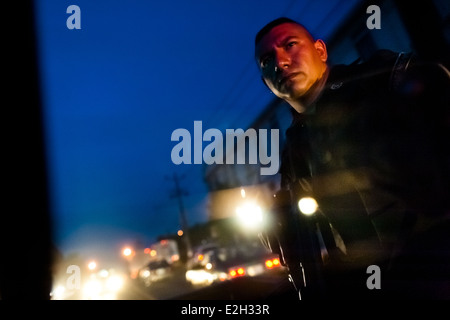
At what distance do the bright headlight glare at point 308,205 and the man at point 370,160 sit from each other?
44 millimetres

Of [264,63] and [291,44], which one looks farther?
[264,63]

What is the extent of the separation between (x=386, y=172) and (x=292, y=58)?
0.67 meters

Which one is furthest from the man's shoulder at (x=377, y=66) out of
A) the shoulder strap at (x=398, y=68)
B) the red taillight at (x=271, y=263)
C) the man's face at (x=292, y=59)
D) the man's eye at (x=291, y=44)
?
the red taillight at (x=271, y=263)

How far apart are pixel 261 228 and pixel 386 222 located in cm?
A: 75

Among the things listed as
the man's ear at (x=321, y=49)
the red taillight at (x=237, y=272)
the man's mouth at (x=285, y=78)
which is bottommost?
the red taillight at (x=237, y=272)

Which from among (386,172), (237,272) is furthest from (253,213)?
(237,272)

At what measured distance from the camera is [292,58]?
56.9 inches

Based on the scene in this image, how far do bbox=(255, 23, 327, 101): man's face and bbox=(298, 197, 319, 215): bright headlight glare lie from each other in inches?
19.5

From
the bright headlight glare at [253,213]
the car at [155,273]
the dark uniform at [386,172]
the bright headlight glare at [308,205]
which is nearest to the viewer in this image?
the dark uniform at [386,172]

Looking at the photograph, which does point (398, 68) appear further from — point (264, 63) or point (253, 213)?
point (253, 213)

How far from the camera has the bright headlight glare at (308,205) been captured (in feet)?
4.51

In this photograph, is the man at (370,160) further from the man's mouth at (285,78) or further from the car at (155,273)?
the car at (155,273)
